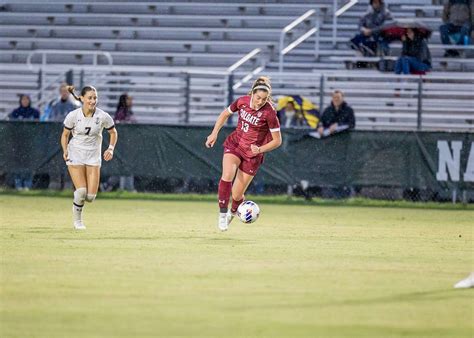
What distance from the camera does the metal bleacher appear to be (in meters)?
28.2

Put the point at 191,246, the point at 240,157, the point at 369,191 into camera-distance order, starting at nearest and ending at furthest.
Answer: the point at 191,246 → the point at 240,157 → the point at 369,191

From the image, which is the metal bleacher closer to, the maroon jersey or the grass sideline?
the grass sideline

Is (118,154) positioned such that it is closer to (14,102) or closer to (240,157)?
(14,102)

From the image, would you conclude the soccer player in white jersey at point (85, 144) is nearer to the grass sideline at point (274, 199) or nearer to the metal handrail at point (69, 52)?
Result: the grass sideline at point (274, 199)

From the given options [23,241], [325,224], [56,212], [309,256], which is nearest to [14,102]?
[56,212]

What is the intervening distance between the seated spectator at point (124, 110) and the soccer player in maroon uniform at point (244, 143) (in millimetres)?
9623

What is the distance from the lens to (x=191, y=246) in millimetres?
15133

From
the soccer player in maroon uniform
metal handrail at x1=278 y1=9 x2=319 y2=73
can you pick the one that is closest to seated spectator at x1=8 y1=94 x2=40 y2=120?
metal handrail at x1=278 y1=9 x2=319 y2=73

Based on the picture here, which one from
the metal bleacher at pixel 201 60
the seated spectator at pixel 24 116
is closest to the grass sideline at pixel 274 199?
the seated spectator at pixel 24 116

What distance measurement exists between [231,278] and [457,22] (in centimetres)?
1934

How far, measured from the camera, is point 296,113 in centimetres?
2736

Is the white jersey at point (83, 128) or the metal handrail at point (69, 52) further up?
the metal handrail at point (69, 52)

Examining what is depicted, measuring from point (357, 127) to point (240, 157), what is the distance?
35.6 ft

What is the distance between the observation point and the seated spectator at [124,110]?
27438mm
